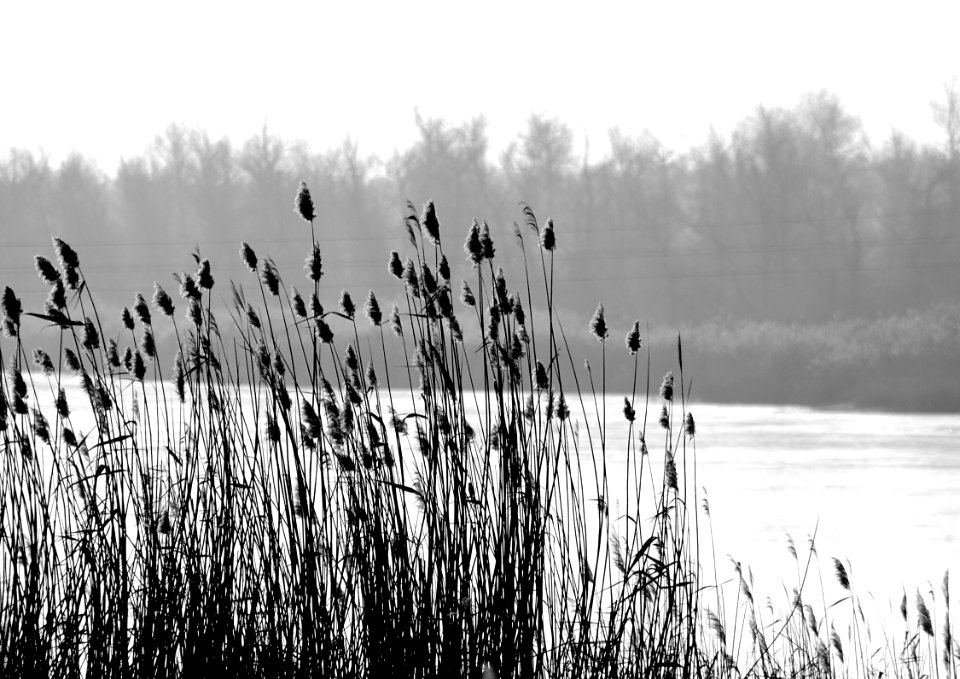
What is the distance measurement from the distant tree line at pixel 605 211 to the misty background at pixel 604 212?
82 mm

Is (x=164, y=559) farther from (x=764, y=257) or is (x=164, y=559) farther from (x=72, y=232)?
(x=72, y=232)

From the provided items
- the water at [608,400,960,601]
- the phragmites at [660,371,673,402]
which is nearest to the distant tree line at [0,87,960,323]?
the water at [608,400,960,601]

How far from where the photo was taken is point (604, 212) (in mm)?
53531

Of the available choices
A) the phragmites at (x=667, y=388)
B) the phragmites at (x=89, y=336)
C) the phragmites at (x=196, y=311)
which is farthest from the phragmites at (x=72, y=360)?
the phragmites at (x=667, y=388)

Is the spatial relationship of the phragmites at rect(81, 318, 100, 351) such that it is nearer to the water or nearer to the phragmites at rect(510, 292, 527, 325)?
the phragmites at rect(510, 292, 527, 325)

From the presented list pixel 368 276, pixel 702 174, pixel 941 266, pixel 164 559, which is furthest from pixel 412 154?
pixel 164 559

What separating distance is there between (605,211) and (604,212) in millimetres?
59

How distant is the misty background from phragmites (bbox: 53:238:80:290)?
32622mm

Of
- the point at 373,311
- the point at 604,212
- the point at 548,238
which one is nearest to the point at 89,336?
the point at 373,311

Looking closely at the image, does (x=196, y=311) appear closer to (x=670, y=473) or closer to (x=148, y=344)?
(x=148, y=344)

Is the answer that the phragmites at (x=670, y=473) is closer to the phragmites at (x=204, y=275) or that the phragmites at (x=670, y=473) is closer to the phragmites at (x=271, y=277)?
the phragmites at (x=271, y=277)

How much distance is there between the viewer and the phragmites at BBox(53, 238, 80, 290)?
8.21ft

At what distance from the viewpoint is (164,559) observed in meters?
2.66

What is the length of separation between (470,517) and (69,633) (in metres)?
0.83
